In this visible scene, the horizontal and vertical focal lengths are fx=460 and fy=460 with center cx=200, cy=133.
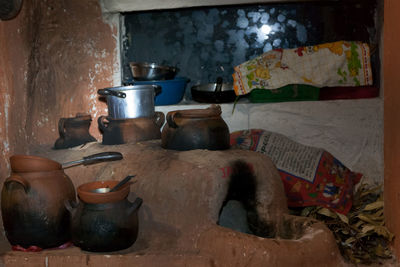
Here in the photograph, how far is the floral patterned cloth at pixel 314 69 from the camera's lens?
421 cm

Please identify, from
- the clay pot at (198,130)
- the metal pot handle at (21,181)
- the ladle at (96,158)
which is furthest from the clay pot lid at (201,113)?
the metal pot handle at (21,181)

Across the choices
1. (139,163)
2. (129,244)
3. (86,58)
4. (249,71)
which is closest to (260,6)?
(249,71)

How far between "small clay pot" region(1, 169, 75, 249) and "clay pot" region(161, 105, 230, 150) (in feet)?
3.00

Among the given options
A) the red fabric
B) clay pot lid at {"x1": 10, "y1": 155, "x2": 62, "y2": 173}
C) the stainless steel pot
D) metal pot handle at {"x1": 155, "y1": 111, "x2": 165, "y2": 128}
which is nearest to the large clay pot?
clay pot lid at {"x1": 10, "y1": 155, "x2": 62, "y2": 173}

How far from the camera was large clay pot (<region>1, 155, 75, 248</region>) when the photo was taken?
8.45ft

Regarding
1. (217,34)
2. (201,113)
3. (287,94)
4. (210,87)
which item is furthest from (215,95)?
(201,113)

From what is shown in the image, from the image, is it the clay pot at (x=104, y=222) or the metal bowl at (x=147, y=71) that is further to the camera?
the metal bowl at (x=147, y=71)

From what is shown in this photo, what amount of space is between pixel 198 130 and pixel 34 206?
3.81 ft

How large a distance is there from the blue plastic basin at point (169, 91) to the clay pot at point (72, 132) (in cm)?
75

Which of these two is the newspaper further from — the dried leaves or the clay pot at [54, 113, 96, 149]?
the clay pot at [54, 113, 96, 149]

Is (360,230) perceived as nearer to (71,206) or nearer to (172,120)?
(172,120)

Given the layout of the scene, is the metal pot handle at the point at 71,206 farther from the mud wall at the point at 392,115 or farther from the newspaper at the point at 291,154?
the mud wall at the point at 392,115

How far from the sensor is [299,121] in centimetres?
430

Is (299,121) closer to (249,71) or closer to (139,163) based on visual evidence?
(249,71)
